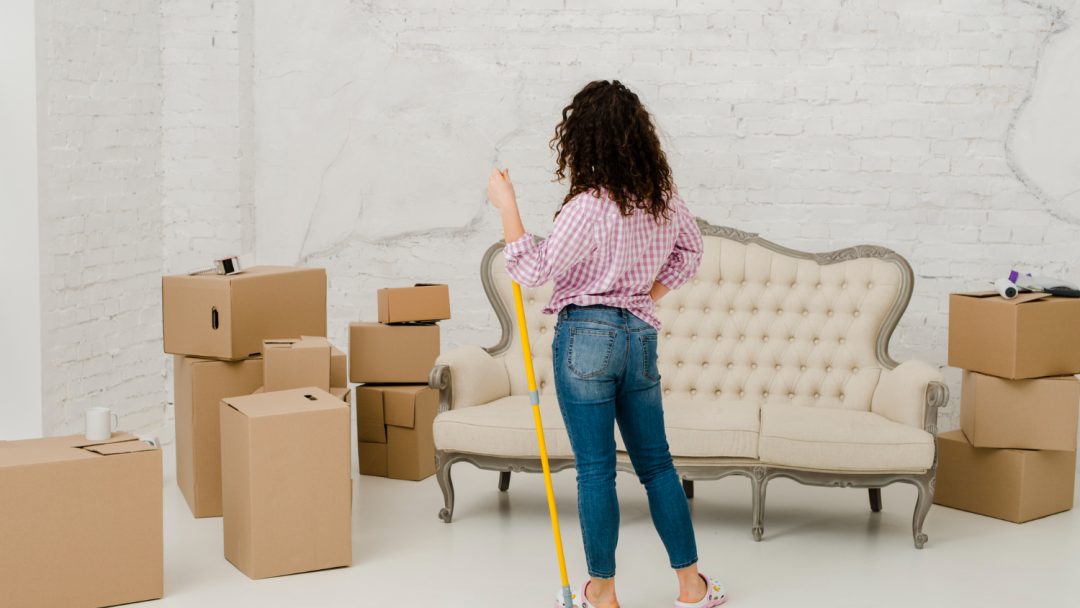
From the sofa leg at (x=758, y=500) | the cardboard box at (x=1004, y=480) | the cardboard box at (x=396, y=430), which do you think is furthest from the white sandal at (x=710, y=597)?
the cardboard box at (x=396, y=430)

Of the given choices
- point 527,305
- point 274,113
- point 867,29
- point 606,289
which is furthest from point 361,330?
point 867,29

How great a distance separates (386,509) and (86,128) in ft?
6.92

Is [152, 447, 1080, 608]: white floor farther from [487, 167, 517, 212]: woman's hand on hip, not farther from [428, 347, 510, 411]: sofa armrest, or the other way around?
[487, 167, 517, 212]: woman's hand on hip

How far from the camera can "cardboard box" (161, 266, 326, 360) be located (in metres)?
4.04

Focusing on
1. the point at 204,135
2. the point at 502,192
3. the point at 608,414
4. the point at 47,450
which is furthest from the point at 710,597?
the point at 204,135

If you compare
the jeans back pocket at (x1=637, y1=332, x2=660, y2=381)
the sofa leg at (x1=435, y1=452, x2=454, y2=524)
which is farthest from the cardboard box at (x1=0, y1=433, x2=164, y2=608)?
the jeans back pocket at (x1=637, y1=332, x2=660, y2=381)

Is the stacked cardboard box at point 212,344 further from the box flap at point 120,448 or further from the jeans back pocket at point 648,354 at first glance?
the jeans back pocket at point 648,354

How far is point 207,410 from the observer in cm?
409

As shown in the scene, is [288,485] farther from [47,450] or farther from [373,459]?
[373,459]

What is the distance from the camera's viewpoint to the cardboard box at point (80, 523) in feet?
10.1

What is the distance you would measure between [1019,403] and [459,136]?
268cm

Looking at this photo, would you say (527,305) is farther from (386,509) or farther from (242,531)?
(242,531)

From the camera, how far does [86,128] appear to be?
4.94m

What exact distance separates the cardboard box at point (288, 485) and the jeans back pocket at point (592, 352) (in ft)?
3.08
